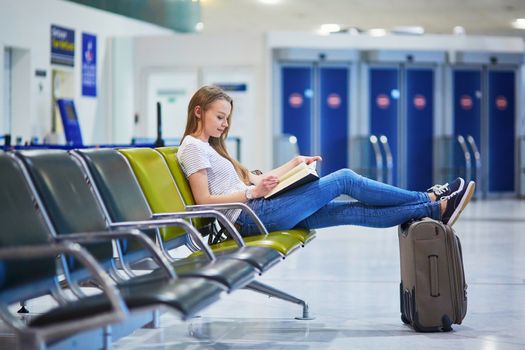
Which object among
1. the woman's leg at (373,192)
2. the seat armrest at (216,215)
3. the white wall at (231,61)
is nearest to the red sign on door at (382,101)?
the white wall at (231,61)

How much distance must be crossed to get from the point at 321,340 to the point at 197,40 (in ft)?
33.0

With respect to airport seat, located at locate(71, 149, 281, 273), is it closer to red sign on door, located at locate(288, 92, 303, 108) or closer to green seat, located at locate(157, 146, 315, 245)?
green seat, located at locate(157, 146, 315, 245)

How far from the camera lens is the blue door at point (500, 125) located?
49.6 ft

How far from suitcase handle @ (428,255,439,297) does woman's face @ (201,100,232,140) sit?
115cm

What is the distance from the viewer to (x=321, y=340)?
12.9 ft

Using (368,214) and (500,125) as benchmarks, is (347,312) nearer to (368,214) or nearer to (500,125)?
(368,214)

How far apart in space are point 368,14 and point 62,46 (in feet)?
27.7

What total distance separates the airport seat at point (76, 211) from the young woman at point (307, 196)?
947 millimetres

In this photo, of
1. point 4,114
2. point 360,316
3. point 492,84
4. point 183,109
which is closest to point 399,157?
point 492,84

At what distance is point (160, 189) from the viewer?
3.97 m

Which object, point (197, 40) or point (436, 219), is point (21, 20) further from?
point (436, 219)

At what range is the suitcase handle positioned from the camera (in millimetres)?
4055

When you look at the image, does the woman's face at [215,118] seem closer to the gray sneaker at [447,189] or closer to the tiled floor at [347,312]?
the tiled floor at [347,312]

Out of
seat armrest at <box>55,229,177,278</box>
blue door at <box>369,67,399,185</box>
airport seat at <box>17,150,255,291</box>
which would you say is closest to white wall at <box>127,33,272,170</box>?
blue door at <box>369,67,399,185</box>
